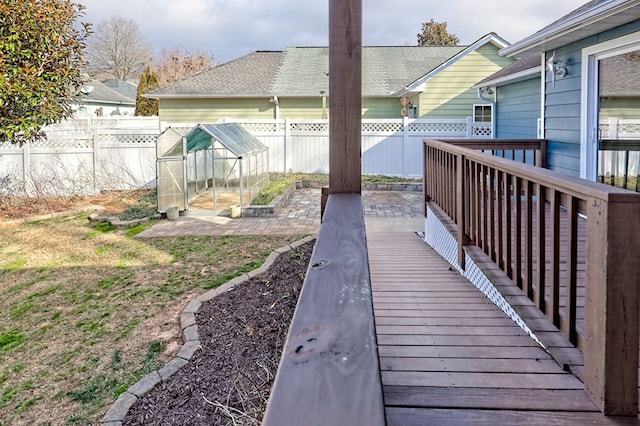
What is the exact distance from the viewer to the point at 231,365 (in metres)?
3.52

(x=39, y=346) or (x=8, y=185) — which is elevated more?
(x=8, y=185)

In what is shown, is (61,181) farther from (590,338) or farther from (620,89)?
(590,338)

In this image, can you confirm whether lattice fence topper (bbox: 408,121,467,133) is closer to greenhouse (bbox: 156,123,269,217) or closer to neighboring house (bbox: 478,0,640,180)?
greenhouse (bbox: 156,123,269,217)

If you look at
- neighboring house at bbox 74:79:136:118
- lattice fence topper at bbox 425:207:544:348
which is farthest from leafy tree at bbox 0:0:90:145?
neighboring house at bbox 74:79:136:118

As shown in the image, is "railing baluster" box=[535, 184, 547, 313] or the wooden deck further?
"railing baluster" box=[535, 184, 547, 313]

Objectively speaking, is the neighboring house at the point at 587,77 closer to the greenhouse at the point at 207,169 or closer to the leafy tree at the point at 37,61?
the greenhouse at the point at 207,169

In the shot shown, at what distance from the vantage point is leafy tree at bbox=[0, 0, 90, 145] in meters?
7.82

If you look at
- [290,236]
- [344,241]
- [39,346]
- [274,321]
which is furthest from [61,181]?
[344,241]

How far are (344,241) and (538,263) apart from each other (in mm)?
995

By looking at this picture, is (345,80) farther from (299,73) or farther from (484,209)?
(299,73)

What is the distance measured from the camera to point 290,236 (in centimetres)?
746

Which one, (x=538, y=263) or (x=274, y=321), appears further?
(x=274, y=321)

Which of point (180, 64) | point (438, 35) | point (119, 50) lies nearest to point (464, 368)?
point (180, 64)

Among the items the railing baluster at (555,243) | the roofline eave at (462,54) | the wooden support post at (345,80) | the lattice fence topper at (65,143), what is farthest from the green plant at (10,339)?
the roofline eave at (462,54)
